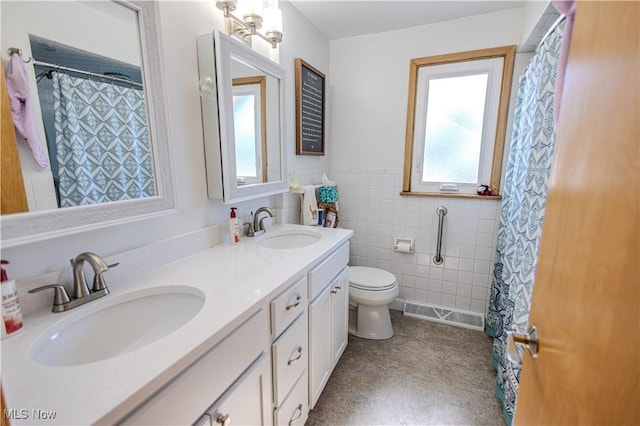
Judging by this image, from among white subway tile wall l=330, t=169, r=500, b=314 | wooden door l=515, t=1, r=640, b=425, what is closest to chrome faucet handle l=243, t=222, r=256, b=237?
white subway tile wall l=330, t=169, r=500, b=314

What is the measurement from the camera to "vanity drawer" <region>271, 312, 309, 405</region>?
1085 millimetres

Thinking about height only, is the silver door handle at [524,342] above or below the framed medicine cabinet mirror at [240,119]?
below

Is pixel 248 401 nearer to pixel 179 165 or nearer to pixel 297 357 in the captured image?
pixel 297 357

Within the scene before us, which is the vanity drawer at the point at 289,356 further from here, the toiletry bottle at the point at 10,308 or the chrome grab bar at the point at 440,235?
the chrome grab bar at the point at 440,235

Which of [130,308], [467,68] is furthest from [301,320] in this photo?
[467,68]

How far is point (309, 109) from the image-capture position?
6.98 ft

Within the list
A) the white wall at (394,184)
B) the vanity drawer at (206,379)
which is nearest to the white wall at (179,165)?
the vanity drawer at (206,379)

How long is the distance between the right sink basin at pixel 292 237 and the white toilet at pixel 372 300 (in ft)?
1.84

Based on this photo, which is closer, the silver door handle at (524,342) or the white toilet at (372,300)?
the silver door handle at (524,342)

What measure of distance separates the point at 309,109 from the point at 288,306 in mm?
1535

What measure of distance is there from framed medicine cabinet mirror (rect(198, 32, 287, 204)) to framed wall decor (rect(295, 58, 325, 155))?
227 mm

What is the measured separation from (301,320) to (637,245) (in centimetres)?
109

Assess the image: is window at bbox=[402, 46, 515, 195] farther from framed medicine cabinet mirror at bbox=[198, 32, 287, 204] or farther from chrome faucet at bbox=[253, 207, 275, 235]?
chrome faucet at bbox=[253, 207, 275, 235]

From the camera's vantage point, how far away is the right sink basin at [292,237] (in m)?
1.71
